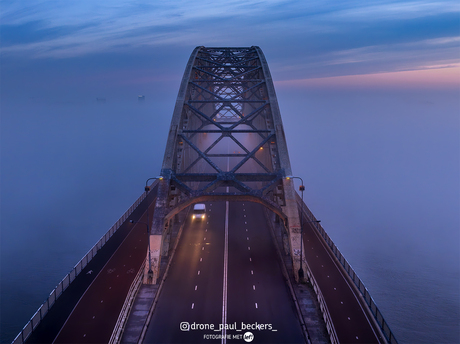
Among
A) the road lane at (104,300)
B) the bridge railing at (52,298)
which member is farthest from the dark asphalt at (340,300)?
the bridge railing at (52,298)

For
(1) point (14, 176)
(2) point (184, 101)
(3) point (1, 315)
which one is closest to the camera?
(3) point (1, 315)

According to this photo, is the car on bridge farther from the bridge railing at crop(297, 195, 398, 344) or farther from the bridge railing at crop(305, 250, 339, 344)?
the bridge railing at crop(305, 250, 339, 344)

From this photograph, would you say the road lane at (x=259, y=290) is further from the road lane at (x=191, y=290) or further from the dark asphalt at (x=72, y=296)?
the dark asphalt at (x=72, y=296)

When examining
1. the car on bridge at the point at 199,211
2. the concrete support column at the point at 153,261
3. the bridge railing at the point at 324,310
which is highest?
the car on bridge at the point at 199,211

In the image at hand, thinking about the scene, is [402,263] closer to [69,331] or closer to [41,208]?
[69,331]

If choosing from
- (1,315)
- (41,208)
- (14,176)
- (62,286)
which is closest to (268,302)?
(62,286)

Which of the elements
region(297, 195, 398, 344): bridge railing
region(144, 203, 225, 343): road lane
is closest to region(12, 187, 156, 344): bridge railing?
region(144, 203, 225, 343): road lane
